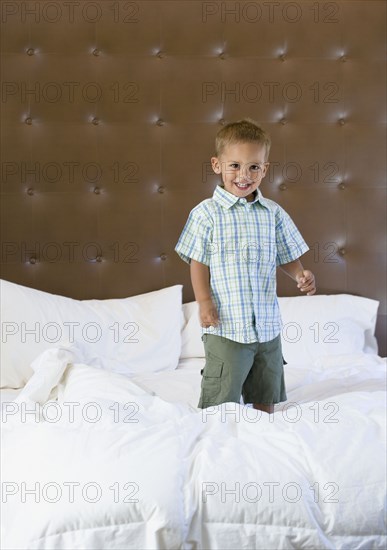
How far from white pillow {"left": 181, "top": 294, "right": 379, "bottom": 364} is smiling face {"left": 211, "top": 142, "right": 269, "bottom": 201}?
3.12 ft

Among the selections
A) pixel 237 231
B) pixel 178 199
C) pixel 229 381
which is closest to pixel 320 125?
pixel 178 199

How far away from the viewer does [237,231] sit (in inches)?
75.4

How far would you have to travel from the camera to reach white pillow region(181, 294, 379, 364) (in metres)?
2.68

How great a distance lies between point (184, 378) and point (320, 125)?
1.32 m

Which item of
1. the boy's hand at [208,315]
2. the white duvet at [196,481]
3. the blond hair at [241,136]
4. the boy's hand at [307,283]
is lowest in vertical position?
the white duvet at [196,481]

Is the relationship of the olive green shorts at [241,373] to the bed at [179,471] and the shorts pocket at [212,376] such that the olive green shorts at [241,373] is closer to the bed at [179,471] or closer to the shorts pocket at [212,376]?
the shorts pocket at [212,376]

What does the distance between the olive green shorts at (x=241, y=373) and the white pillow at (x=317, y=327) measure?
27.6 inches

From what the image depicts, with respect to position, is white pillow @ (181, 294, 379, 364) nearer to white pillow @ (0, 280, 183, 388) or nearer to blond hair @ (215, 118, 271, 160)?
white pillow @ (0, 280, 183, 388)

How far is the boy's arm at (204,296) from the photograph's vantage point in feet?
6.06

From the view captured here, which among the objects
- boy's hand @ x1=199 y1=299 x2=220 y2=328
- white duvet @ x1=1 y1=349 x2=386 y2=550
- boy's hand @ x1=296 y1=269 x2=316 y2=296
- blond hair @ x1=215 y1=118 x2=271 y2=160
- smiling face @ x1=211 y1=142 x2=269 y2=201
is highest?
blond hair @ x1=215 y1=118 x2=271 y2=160

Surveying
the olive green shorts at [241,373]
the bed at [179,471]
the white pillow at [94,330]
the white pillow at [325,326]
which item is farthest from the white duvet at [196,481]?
the white pillow at [325,326]

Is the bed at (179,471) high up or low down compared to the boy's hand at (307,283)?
down

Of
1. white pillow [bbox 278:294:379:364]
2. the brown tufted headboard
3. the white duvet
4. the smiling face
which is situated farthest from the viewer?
the brown tufted headboard

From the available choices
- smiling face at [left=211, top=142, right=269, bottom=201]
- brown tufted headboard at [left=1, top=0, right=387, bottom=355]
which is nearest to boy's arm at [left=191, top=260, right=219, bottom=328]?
smiling face at [left=211, top=142, right=269, bottom=201]
